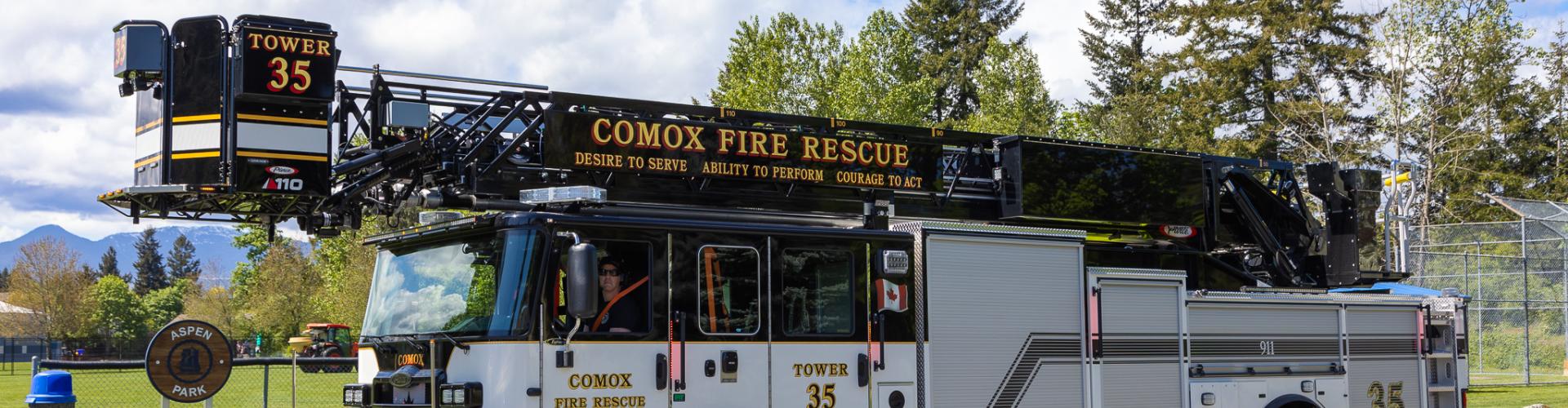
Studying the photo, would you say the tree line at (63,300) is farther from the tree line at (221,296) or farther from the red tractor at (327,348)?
the red tractor at (327,348)

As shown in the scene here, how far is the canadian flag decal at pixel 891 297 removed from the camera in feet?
30.2

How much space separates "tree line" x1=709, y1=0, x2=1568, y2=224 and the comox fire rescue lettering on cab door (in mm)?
16945

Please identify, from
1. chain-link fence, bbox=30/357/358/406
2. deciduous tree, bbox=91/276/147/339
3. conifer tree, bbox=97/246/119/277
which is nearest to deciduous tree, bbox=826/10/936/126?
chain-link fence, bbox=30/357/358/406

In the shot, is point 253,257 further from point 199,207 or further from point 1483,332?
point 199,207

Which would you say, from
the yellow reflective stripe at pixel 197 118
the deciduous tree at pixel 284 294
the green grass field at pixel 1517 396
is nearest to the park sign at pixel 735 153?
the yellow reflective stripe at pixel 197 118

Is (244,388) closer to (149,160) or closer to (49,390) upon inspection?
(49,390)

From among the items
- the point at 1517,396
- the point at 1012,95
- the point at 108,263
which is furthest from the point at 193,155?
the point at 108,263

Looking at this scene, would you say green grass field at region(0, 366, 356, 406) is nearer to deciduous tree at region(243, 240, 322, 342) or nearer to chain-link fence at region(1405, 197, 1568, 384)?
chain-link fence at region(1405, 197, 1568, 384)

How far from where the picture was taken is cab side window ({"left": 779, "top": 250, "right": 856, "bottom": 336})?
29.0ft

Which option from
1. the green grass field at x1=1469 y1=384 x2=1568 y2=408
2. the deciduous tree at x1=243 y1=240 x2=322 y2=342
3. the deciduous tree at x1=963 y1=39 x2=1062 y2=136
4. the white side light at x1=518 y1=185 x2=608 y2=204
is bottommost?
the green grass field at x1=1469 y1=384 x2=1568 y2=408

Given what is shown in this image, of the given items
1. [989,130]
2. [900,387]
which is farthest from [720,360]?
[989,130]

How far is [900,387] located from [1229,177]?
534 centimetres

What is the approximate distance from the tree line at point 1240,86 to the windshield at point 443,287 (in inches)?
682

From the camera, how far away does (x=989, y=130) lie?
3162 cm
